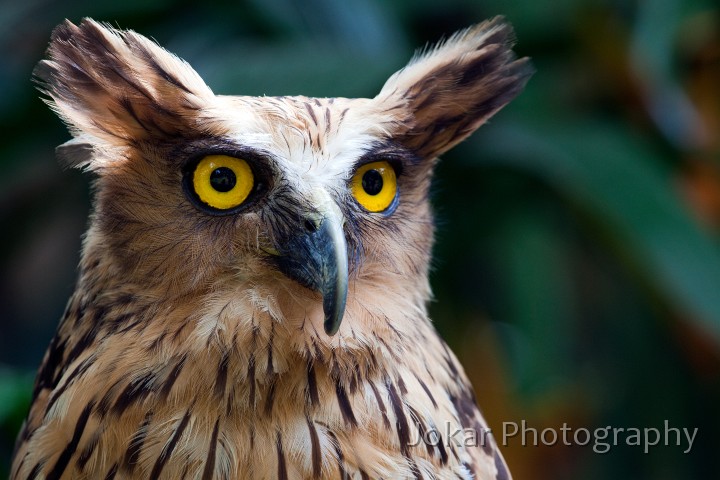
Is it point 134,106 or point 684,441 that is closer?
point 134,106

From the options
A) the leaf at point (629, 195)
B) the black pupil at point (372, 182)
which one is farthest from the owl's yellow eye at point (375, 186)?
the leaf at point (629, 195)

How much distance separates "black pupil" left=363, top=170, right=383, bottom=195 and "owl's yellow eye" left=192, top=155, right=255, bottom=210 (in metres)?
0.16

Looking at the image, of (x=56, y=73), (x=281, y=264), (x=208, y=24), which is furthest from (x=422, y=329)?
(x=208, y=24)

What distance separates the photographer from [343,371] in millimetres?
1166

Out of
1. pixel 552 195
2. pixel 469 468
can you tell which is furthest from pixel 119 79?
pixel 552 195

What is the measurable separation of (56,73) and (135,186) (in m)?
0.17

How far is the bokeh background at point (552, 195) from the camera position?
2484 mm

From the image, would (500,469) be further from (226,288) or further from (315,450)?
(226,288)

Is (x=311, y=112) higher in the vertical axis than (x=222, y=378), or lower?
higher

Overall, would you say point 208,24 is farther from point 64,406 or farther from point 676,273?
point 64,406

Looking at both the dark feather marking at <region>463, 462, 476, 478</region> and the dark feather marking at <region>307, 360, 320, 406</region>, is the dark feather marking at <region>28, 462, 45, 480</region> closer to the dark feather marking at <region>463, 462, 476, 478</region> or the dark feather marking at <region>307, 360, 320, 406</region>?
the dark feather marking at <region>307, 360, 320, 406</region>

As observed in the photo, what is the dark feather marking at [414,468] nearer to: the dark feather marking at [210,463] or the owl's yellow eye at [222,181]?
the dark feather marking at [210,463]

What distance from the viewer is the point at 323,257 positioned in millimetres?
1051

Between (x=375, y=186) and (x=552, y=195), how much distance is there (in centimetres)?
172
